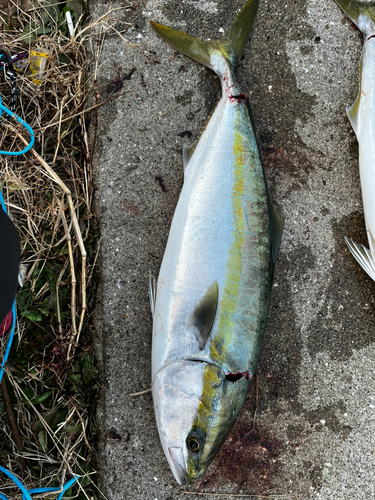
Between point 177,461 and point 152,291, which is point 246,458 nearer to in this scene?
point 177,461

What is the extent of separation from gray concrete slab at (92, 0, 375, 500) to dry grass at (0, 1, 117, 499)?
0.14 m

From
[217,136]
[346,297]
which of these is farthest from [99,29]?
[346,297]

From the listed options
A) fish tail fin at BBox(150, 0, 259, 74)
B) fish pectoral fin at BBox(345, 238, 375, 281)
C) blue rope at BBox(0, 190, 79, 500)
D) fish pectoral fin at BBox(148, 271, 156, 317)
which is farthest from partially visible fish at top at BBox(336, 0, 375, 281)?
blue rope at BBox(0, 190, 79, 500)

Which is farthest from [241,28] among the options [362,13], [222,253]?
[222,253]

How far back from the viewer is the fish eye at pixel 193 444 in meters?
2.14

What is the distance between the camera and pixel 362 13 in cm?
291

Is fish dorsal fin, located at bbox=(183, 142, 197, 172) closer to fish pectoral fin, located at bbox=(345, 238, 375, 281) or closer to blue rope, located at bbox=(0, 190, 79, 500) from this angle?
fish pectoral fin, located at bbox=(345, 238, 375, 281)

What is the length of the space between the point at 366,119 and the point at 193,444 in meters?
2.37

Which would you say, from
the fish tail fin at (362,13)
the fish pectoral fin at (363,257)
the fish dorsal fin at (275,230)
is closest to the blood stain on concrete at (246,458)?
the fish dorsal fin at (275,230)

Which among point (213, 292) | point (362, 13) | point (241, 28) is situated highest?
point (362, 13)

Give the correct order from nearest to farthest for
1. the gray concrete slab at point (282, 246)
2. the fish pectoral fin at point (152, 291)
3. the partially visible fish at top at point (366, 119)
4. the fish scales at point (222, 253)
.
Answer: the fish scales at point (222, 253) → the fish pectoral fin at point (152, 291) → the gray concrete slab at point (282, 246) → the partially visible fish at top at point (366, 119)

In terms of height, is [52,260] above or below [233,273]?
below

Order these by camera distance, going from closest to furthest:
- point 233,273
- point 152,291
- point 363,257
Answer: point 233,273
point 152,291
point 363,257

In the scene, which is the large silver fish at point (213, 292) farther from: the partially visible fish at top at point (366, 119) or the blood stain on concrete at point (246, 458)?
the partially visible fish at top at point (366, 119)
